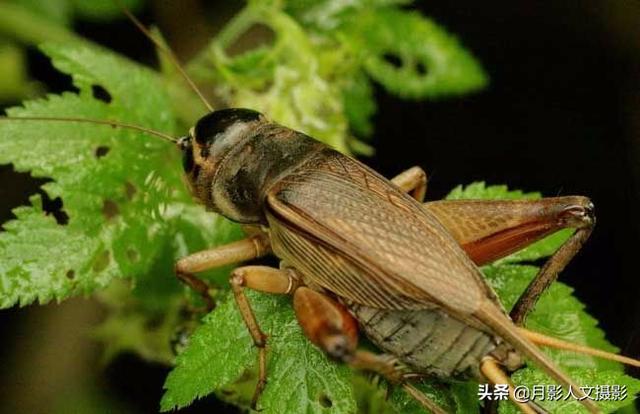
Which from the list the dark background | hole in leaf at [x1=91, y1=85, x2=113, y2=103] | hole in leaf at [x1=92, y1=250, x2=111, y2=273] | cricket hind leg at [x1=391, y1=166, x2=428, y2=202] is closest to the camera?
hole in leaf at [x1=92, y1=250, x2=111, y2=273]

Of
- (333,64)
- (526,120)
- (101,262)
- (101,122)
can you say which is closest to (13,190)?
(101,122)

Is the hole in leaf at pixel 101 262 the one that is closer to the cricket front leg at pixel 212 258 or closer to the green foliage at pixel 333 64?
the cricket front leg at pixel 212 258

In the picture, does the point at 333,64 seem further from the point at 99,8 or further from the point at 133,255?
the point at 133,255

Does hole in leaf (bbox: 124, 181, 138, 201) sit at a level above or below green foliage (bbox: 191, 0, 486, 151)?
below

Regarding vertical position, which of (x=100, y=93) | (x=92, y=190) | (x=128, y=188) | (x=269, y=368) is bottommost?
(x=100, y=93)

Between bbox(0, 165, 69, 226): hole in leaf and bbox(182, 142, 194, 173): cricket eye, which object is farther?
bbox(0, 165, 69, 226): hole in leaf

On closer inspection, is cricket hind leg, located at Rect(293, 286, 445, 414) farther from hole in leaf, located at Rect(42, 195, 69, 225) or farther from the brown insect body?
hole in leaf, located at Rect(42, 195, 69, 225)

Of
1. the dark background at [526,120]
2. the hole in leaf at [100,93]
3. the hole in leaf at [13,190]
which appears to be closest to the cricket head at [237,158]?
the dark background at [526,120]

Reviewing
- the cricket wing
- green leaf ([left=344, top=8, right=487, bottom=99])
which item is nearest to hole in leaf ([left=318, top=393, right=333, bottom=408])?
the cricket wing
